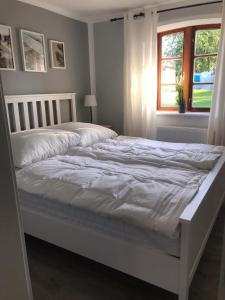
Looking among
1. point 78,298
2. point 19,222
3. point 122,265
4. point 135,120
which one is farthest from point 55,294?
point 135,120

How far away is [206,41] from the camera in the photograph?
352 cm

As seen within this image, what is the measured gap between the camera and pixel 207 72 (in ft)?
11.8

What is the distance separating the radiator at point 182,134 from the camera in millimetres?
3467

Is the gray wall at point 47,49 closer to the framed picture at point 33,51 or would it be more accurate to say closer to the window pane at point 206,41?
the framed picture at point 33,51

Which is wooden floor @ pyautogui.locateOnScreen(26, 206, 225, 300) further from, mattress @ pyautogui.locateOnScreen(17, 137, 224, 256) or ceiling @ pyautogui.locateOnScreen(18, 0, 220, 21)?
ceiling @ pyautogui.locateOnScreen(18, 0, 220, 21)

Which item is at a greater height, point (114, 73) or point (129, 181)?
point (114, 73)

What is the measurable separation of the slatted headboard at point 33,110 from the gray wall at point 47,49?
116 millimetres

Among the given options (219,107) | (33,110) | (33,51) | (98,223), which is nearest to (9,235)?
(98,223)

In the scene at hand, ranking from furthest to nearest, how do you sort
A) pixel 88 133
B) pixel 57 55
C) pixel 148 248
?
1. pixel 57 55
2. pixel 88 133
3. pixel 148 248

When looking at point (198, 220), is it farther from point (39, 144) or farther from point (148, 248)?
point (39, 144)

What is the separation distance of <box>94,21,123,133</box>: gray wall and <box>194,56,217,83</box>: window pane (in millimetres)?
1150

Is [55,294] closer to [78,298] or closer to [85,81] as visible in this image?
[78,298]

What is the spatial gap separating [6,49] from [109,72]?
170 centimetres

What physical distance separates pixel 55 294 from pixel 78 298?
16cm
